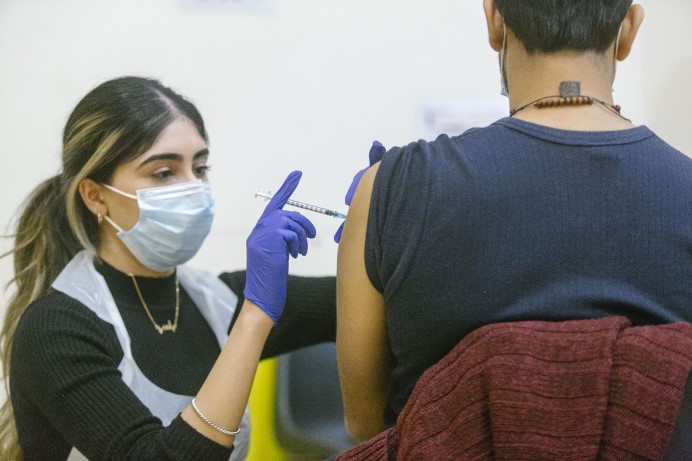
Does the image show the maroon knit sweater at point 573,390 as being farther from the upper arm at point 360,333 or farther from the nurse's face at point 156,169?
the nurse's face at point 156,169

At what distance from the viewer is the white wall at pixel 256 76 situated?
191 cm

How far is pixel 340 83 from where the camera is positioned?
6.39 ft

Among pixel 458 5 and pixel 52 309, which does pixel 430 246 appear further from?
pixel 458 5

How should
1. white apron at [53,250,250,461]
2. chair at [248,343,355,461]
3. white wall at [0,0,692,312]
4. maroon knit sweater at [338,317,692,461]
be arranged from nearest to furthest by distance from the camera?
maroon knit sweater at [338,317,692,461] → white apron at [53,250,250,461] → chair at [248,343,355,461] → white wall at [0,0,692,312]

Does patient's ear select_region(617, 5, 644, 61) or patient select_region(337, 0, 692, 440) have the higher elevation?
patient's ear select_region(617, 5, 644, 61)

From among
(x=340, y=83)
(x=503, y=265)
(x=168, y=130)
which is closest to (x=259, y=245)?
(x=168, y=130)

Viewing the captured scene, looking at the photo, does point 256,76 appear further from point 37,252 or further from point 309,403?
point 309,403

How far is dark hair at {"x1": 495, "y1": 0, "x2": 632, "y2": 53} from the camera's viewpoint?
90 cm

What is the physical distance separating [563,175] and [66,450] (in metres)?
1.05

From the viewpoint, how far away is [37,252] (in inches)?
60.7

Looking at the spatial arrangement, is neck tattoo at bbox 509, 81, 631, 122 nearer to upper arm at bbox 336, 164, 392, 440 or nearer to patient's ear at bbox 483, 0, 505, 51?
patient's ear at bbox 483, 0, 505, 51

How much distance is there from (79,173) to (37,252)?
21 centimetres

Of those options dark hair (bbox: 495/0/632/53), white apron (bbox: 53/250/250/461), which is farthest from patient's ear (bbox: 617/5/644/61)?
white apron (bbox: 53/250/250/461)

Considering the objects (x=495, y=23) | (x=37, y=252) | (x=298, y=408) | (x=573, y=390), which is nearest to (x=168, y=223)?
(x=37, y=252)
